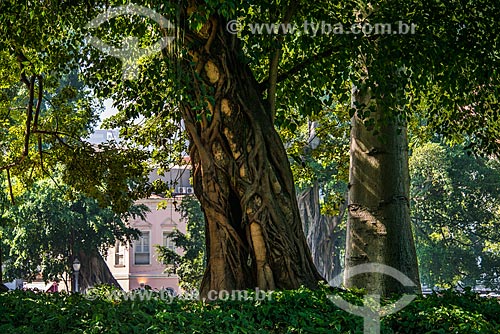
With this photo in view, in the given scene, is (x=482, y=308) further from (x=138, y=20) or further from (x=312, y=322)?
(x=138, y=20)

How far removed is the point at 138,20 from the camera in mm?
8891

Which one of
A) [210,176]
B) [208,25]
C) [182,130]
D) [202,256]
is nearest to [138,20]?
[208,25]

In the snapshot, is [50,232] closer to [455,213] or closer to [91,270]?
[91,270]

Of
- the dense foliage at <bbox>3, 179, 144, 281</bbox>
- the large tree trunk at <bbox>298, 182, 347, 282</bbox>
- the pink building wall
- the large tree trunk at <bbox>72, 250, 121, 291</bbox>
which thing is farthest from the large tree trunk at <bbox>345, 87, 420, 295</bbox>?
the pink building wall

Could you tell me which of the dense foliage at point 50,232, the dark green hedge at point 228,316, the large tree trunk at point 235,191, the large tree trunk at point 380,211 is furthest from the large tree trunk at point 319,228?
the dark green hedge at point 228,316

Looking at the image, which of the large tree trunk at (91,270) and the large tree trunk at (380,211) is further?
the large tree trunk at (91,270)

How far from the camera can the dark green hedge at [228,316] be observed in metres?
5.01

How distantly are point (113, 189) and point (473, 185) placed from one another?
76.9 ft

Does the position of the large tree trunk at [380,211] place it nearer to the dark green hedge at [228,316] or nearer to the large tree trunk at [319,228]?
the dark green hedge at [228,316]

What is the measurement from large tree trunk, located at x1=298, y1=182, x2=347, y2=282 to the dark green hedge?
81.5 feet

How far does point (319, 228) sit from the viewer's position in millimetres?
31531

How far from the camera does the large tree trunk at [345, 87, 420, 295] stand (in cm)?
877

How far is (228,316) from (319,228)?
26326 mm

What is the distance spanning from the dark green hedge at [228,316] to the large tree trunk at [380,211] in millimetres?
2187
